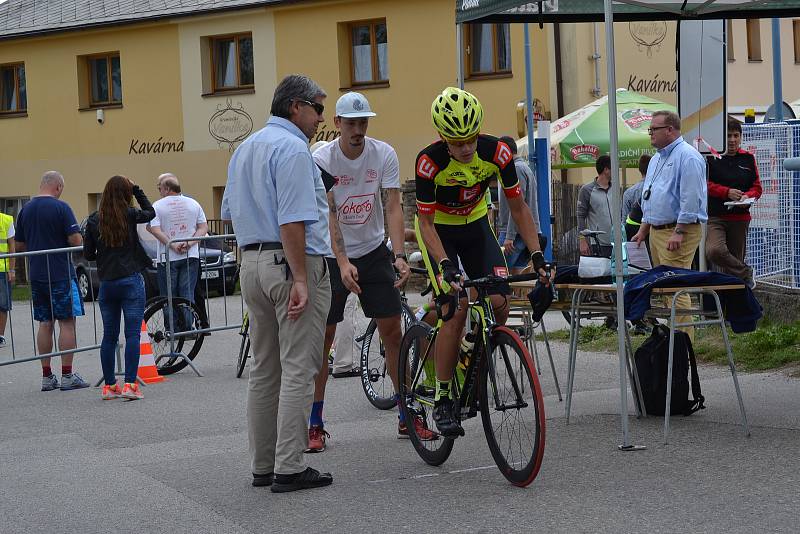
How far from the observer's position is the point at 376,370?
32.2 ft

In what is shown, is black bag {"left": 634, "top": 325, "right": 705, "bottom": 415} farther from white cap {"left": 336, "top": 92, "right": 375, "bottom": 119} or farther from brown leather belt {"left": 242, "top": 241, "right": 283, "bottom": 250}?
brown leather belt {"left": 242, "top": 241, "right": 283, "bottom": 250}

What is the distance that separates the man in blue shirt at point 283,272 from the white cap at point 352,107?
78 centimetres

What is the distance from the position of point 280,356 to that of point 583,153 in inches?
531

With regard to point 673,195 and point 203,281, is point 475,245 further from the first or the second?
point 203,281

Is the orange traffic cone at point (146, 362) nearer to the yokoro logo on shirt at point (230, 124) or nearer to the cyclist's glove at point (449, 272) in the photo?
the cyclist's glove at point (449, 272)

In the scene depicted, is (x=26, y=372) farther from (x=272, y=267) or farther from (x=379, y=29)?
(x=379, y=29)

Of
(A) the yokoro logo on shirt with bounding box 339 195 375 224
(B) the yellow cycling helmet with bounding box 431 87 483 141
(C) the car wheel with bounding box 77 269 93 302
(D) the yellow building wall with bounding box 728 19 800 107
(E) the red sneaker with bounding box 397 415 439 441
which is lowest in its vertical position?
(C) the car wheel with bounding box 77 269 93 302

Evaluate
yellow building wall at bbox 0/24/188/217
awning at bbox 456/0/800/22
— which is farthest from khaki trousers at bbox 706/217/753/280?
yellow building wall at bbox 0/24/188/217

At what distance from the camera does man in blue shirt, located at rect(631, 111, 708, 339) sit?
10391 millimetres

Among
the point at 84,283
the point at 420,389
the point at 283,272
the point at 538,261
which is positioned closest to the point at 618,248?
the point at 538,261

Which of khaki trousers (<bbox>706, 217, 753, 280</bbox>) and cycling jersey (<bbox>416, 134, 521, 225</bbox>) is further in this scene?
khaki trousers (<bbox>706, 217, 753, 280</bbox>)

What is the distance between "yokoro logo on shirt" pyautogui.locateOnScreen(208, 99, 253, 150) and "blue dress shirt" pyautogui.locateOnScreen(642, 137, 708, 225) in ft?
69.7

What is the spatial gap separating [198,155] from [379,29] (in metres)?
6.07

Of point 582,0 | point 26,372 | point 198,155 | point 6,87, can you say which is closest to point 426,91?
point 198,155
